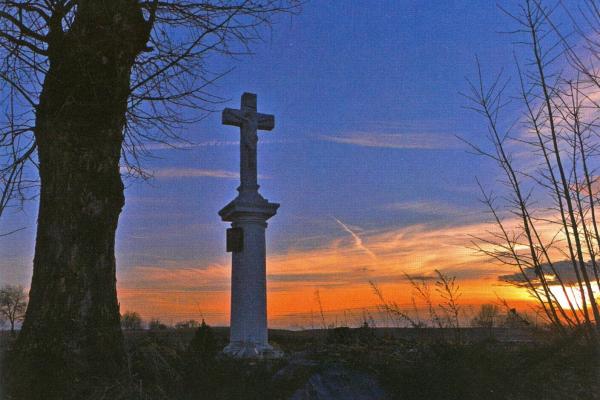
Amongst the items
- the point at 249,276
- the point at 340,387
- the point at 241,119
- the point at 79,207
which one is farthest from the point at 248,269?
the point at 79,207

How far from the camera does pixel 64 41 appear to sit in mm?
4938

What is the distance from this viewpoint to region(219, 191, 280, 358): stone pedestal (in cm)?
802

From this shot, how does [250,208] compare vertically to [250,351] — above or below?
above

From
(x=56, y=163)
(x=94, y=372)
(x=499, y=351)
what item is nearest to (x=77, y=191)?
(x=56, y=163)

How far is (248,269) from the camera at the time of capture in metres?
8.24

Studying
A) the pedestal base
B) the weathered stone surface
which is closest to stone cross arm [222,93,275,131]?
the pedestal base

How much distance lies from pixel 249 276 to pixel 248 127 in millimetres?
2638

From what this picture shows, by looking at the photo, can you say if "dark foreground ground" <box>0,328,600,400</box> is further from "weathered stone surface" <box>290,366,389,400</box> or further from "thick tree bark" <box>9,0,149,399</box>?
"thick tree bark" <box>9,0,149,399</box>

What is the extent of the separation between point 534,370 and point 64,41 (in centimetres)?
539

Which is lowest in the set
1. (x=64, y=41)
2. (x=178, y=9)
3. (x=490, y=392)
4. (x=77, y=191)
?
(x=490, y=392)

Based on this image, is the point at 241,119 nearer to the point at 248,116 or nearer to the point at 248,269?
the point at 248,116

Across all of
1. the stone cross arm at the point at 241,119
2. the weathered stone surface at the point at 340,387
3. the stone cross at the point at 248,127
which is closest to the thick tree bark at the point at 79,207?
the weathered stone surface at the point at 340,387

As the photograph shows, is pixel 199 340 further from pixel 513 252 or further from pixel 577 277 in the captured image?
pixel 577 277

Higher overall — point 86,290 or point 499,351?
point 86,290
